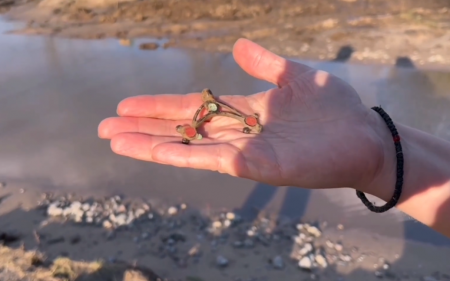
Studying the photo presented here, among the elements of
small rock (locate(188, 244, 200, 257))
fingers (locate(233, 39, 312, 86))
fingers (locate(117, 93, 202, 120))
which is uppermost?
fingers (locate(233, 39, 312, 86))

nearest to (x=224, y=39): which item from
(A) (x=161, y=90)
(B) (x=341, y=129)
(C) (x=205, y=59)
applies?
(C) (x=205, y=59)

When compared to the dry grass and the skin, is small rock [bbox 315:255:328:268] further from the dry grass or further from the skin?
the skin

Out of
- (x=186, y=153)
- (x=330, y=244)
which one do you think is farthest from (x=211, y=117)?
(x=330, y=244)

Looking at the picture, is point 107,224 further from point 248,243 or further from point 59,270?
point 248,243

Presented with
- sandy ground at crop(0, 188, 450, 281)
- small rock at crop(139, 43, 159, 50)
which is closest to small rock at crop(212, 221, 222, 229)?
sandy ground at crop(0, 188, 450, 281)

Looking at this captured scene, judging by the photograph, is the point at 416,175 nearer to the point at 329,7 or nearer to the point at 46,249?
the point at 46,249

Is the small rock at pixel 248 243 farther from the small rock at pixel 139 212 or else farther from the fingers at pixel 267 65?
the fingers at pixel 267 65

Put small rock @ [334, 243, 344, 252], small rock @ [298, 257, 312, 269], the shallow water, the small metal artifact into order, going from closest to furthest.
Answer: the small metal artifact, small rock @ [298, 257, 312, 269], small rock @ [334, 243, 344, 252], the shallow water
